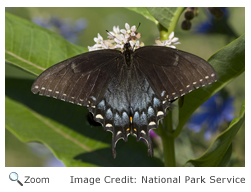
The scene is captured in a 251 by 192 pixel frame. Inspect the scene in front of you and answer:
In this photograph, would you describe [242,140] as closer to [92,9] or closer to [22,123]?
[22,123]

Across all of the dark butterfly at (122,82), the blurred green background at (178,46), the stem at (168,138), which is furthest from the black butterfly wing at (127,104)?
the blurred green background at (178,46)

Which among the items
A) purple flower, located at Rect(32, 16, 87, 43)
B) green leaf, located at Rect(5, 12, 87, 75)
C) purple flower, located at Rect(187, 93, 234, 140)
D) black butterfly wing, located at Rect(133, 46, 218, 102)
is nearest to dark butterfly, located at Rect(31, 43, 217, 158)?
black butterfly wing, located at Rect(133, 46, 218, 102)

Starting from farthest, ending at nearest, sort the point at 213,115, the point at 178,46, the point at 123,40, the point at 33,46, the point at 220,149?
the point at 178,46
the point at 213,115
the point at 33,46
the point at 123,40
the point at 220,149

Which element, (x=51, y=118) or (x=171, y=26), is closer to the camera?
(x=171, y=26)

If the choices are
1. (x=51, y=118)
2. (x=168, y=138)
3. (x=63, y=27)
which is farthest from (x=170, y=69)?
(x=63, y=27)

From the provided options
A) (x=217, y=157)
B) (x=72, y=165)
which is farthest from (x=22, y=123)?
(x=217, y=157)

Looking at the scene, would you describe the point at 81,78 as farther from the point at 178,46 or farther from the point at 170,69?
the point at 178,46
